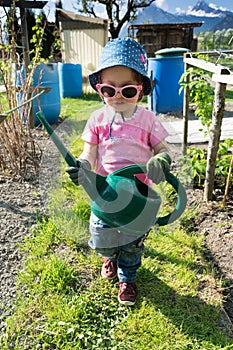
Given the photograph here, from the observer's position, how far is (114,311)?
5.59ft

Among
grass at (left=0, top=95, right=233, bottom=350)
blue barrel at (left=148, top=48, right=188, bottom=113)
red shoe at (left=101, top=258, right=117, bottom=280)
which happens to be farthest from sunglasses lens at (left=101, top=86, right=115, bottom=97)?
blue barrel at (left=148, top=48, right=188, bottom=113)

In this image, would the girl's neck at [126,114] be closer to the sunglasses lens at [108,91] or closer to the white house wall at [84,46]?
the sunglasses lens at [108,91]

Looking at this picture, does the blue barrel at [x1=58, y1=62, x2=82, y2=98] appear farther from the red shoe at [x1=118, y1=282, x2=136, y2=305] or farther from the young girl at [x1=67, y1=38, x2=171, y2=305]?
the red shoe at [x1=118, y1=282, x2=136, y2=305]

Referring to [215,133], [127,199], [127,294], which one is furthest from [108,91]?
[215,133]

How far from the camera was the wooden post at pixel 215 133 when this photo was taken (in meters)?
2.34

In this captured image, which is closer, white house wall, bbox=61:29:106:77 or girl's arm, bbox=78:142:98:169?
girl's arm, bbox=78:142:98:169

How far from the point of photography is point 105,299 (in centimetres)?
176

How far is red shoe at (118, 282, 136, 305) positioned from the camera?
1.71 metres

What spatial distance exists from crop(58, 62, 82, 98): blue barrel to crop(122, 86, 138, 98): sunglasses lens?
6.62 m

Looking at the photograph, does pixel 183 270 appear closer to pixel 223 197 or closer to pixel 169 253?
pixel 169 253

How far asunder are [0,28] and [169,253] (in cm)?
226

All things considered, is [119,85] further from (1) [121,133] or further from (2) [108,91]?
(1) [121,133]

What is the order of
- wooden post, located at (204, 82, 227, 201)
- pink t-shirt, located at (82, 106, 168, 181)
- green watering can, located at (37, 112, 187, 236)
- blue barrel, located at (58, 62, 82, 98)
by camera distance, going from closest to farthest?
green watering can, located at (37, 112, 187, 236) → pink t-shirt, located at (82, 106, 168, 181) → wooden post, located at (204, 82, 227, 201) → blue barrel, located at (58, 62, 82, 98)

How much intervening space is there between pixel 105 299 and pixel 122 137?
2.78ft
